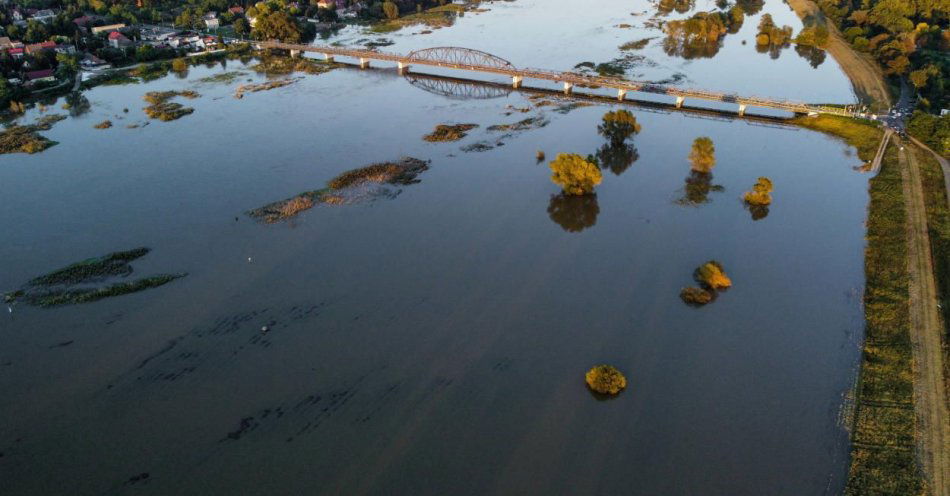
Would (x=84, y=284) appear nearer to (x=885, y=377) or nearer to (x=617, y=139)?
(x=617, y=139)

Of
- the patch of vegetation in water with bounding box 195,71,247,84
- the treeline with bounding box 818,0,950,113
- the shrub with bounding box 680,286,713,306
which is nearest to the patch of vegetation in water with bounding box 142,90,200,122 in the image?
the patch of vegetation in water with bounding box 195,71,247,84

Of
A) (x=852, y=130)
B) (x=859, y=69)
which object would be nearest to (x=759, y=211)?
(x=852, y=130)

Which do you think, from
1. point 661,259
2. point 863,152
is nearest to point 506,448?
point 661,259

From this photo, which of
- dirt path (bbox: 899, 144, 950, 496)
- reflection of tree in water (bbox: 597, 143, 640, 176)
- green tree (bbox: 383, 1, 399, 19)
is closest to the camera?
dirt path (bbox: 899, 144, 950, 496)

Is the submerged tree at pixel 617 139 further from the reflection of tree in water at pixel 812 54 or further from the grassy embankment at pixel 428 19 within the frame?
the grassy embankment at pixel 428 19

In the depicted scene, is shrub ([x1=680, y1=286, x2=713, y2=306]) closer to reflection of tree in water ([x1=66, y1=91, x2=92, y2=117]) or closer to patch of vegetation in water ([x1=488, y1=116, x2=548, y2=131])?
patch of vegetation in water ([x1=488, y1=116, x2=548, y2=131])

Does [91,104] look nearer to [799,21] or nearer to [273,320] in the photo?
[273,320]

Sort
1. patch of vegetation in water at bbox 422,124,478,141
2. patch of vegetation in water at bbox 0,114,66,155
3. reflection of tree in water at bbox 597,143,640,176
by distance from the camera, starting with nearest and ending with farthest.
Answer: reflection of tree in water at bbox 597,143,640,176 → patch of vegetation in water at bbox 0,114,66,155 → patch of vegetation in water at bbox 422,124,478,141
